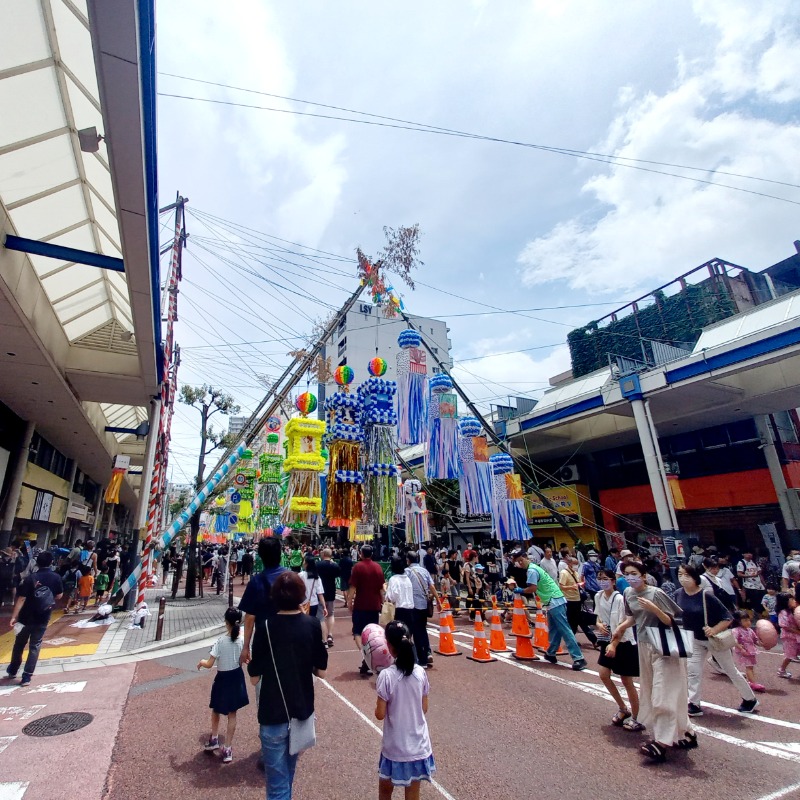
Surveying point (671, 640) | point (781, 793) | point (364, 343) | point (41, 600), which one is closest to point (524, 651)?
point (671, 640)

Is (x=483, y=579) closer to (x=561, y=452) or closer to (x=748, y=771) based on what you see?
(x=748, y=771)

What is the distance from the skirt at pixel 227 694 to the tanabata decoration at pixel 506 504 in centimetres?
943

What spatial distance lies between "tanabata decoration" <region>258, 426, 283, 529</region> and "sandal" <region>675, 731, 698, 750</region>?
1550 centimetres

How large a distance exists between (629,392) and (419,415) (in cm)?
939

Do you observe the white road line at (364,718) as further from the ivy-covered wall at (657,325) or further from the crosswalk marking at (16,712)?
the ivy-covered wall at (657,325)

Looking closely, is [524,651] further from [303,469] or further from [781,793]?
[303,469]

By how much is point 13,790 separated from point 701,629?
674cm

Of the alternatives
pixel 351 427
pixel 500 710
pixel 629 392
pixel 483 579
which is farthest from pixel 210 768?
pixel 629 392

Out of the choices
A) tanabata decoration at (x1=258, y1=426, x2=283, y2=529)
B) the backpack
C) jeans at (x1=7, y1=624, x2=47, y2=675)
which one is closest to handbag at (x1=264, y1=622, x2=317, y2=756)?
the backpack

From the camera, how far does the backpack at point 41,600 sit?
641cm

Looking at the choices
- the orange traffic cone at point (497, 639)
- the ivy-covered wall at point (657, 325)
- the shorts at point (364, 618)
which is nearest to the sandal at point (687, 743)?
the shorts at point (364, 618)

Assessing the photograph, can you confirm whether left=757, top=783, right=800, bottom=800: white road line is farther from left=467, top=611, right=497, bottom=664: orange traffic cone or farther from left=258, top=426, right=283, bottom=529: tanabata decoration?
left=258, top=426, right=283, bottom=529: tanabata decoration

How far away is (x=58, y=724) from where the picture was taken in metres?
4.85

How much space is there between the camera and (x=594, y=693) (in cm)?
577
